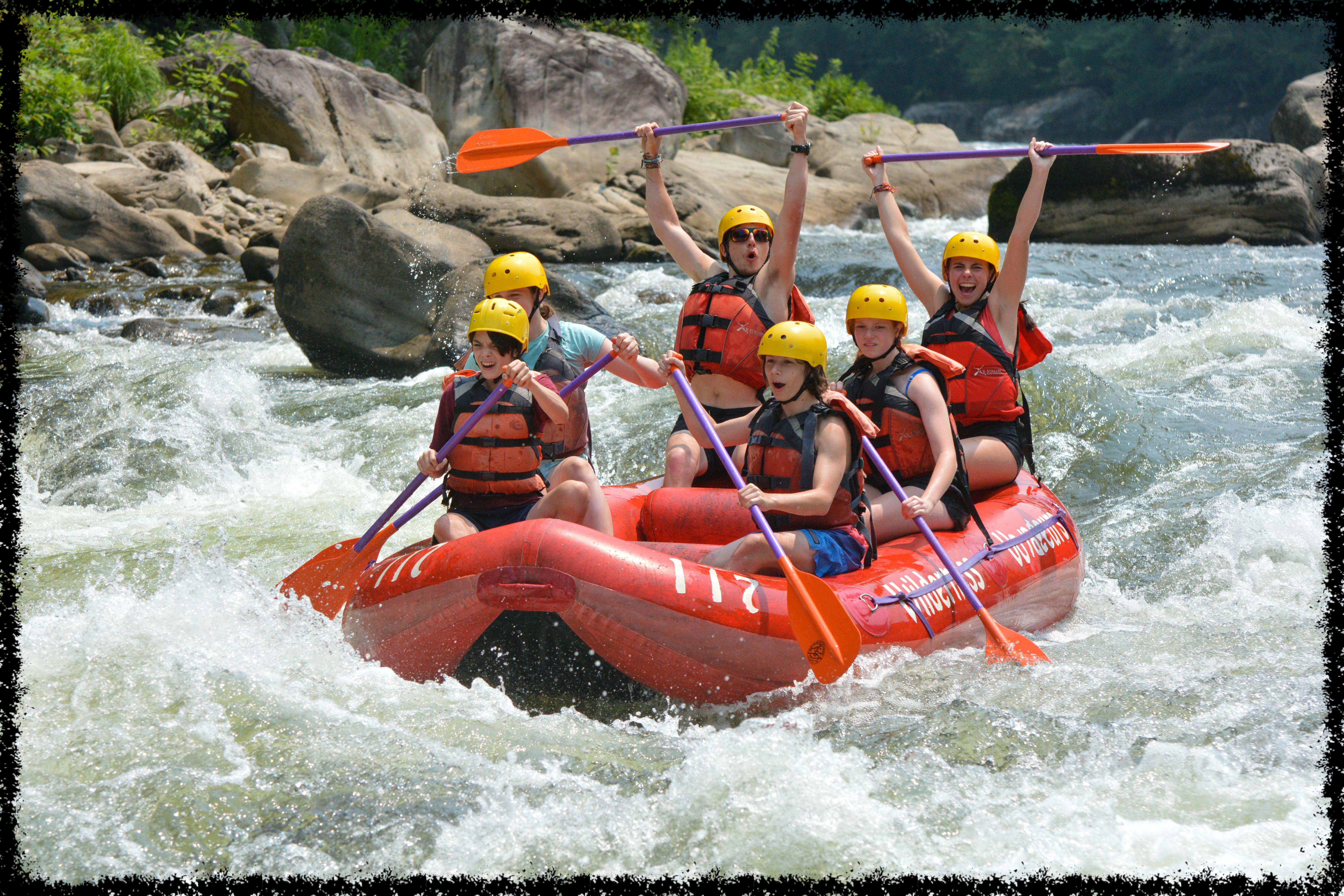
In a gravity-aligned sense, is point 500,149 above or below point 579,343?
above

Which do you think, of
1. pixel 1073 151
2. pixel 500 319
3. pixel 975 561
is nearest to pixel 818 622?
pixel 975 561

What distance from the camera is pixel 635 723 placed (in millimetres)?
3566

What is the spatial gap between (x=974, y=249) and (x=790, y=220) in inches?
35.1

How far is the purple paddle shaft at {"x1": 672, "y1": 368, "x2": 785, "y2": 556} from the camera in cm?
361

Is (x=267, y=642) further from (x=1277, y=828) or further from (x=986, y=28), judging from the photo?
(x=986, y=28)

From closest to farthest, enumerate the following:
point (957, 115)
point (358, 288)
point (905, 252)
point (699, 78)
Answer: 1. point (905, 252)
2. point (358, 288)
3. point (699, 78)
4. point (957, 115)

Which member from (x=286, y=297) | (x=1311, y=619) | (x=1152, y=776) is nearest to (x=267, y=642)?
(x=1152, y=776)

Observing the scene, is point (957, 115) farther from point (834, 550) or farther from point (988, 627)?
point (834, 550)

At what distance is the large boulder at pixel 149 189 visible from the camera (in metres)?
12.7

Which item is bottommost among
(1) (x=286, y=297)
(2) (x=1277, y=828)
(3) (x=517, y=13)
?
(1) (x=286, y=297)

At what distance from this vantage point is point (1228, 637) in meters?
4.54

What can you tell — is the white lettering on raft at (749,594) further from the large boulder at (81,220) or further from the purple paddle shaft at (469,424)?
the large boulder at (81,220)

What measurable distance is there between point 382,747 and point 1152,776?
2263mm

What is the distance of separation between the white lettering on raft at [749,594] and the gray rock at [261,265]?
912 cm
